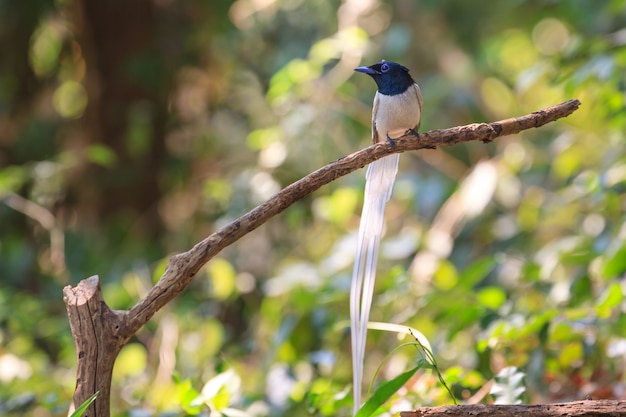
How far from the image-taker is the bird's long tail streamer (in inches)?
74.6

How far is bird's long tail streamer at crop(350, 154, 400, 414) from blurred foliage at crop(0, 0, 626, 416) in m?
0.35

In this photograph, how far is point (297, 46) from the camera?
18.7ft

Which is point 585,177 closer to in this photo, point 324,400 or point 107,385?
point 324,400

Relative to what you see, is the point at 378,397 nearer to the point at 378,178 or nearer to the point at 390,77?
the point at 378,178

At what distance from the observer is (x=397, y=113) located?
2289 mm

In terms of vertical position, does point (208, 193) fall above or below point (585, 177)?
above

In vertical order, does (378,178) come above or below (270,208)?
above

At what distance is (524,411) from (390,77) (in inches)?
44.3

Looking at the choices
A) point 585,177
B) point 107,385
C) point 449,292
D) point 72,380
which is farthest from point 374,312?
point 107,385

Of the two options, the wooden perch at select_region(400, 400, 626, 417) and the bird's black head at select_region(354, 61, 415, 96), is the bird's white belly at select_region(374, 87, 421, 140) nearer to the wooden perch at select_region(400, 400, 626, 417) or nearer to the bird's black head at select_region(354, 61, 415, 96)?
the bird's black head at select_region(354, 61, 415, 96)

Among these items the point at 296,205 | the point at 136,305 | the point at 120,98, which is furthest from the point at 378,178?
the point at 120,98

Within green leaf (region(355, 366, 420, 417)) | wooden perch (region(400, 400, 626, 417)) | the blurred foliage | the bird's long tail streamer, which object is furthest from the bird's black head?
wooden perch (region(400, 400, 626, 417))

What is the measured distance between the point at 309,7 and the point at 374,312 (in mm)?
2939

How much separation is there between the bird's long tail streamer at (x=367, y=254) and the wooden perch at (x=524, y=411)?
27 centimetres
